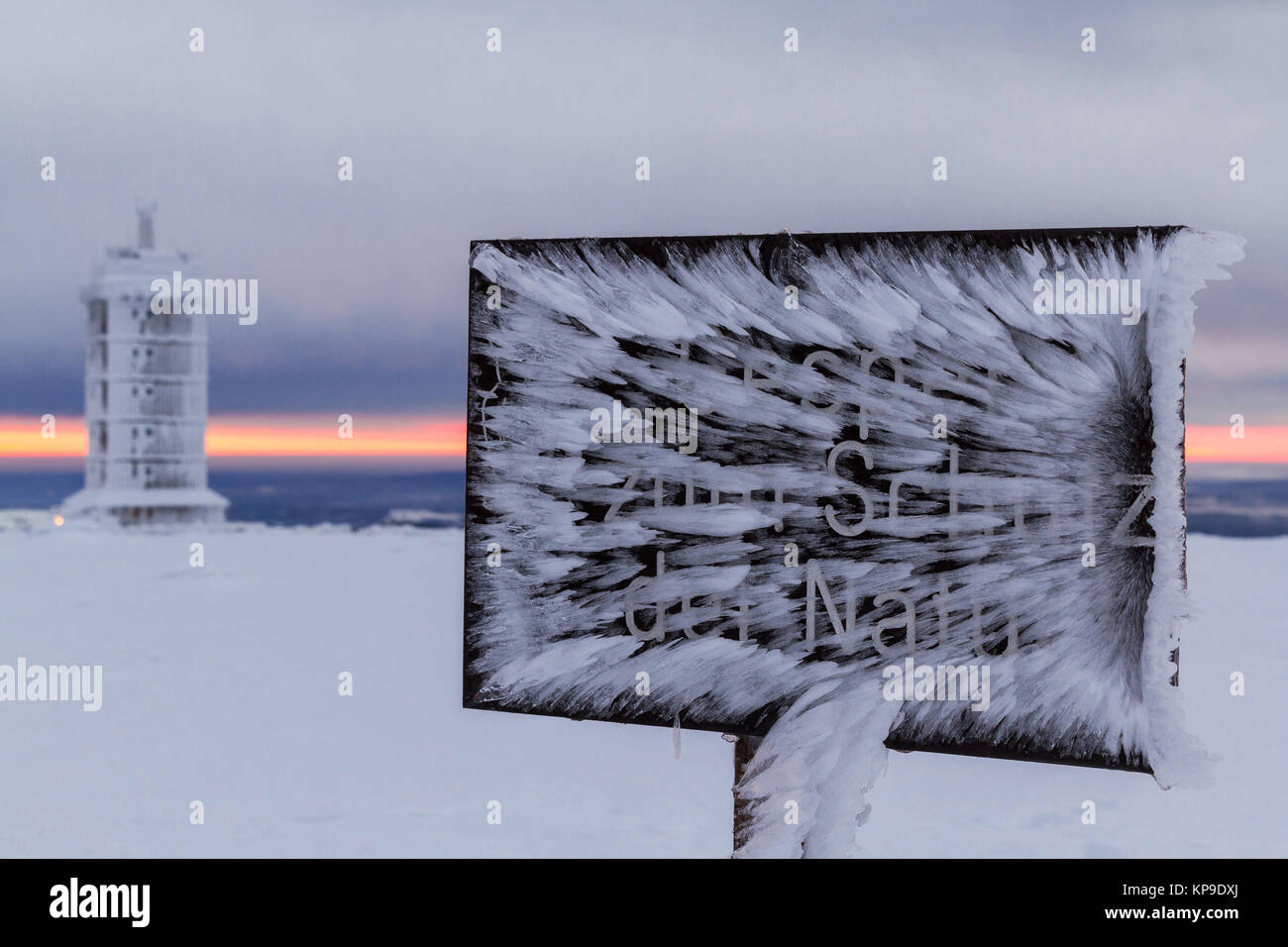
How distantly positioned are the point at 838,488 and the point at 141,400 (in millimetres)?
24197

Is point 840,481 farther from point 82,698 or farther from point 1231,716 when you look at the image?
point 82,698

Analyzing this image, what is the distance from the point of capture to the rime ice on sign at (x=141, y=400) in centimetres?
2344

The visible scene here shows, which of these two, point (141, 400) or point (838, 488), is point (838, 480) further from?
point (141, 400)

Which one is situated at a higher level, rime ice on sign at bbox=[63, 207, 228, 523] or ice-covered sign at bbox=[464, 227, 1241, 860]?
rime ice on sign at bbox=[63, 207, 228, 523]

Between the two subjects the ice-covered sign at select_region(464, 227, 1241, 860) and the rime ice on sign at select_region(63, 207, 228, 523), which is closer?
the ice-covered sign at select_region(464, 227, 1241, 860)

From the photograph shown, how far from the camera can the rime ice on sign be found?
→ 23.4 metres

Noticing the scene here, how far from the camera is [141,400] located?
2347 cm

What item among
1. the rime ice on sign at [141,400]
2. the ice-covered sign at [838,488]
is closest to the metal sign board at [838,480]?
the ice-covered sign at [838,488]

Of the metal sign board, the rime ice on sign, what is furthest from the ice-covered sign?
the rime ice on sign

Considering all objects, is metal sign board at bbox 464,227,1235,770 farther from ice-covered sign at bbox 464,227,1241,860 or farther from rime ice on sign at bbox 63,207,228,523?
rime ice on sign at bbox 63,207,228,523

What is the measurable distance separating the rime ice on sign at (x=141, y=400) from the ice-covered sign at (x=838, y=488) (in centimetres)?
2315

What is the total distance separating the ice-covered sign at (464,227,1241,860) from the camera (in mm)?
2178

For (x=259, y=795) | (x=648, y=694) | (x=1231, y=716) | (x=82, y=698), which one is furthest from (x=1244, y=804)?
(x=82, y=698)

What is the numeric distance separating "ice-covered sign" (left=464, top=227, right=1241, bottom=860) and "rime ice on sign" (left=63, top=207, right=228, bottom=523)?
23.1 m
